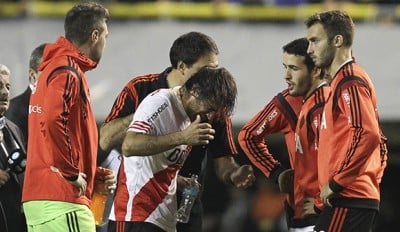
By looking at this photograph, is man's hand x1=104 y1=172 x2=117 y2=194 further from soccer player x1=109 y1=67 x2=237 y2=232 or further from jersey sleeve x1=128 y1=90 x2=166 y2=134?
jersey sleeve x1=128 y1=90 x2=166 y2=134

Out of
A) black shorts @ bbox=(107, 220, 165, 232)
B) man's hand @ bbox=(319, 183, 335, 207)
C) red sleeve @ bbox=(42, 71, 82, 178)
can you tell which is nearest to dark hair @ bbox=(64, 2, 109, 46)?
red sleeve @ bbox=(42, 71, 82, 178)

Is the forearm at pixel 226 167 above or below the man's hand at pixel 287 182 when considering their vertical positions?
above

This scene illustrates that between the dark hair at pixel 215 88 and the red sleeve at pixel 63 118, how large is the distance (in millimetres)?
669

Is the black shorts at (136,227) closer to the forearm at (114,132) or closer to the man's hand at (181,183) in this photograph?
the man's hand at (181,183)

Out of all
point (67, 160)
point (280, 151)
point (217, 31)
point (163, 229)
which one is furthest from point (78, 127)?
point (280, 151)

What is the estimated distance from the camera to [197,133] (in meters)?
6.42

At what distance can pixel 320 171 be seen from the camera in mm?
6793

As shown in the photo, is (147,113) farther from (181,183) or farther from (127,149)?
(181,183)

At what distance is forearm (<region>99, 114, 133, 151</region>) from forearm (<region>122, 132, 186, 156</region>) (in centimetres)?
65

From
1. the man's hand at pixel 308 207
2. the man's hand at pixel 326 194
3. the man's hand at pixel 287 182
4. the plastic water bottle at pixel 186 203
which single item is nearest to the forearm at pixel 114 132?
the plastic water bottle at pixel 186 203

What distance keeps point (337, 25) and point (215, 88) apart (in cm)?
88

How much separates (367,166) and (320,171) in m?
0.30

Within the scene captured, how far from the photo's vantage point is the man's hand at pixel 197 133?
642cm

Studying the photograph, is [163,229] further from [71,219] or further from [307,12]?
[307,12]
